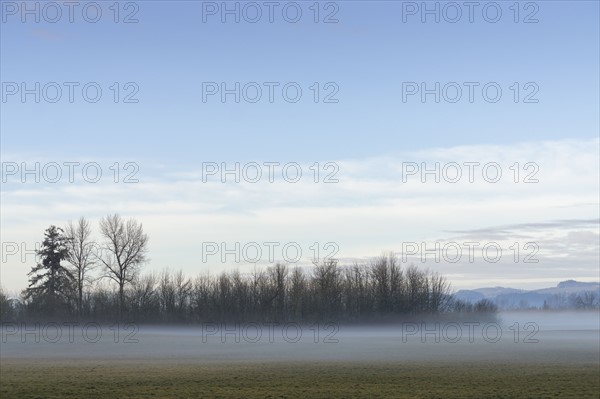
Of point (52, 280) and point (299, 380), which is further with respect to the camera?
point (52, 280)

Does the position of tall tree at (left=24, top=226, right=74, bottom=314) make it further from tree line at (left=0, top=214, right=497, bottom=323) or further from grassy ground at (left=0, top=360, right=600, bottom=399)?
grassy ground at (left=0, top=360, right=600, bottom=399)

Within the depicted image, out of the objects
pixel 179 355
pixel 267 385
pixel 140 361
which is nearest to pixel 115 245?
pixel 179 355

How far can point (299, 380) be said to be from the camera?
121 feet

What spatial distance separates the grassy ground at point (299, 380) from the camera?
104ft

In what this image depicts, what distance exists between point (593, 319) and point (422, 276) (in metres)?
70.7

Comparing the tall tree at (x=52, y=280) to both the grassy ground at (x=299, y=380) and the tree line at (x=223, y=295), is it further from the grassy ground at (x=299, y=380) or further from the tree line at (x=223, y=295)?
the grassy ground at (x=299, y=380)

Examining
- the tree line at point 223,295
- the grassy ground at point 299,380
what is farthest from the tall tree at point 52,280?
the grassy ground at point 299,380

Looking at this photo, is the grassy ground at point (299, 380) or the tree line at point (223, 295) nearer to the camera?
the grassy ground at point (299, 380)

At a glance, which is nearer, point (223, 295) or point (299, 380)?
point (299, 380)

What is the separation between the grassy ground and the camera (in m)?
31.7

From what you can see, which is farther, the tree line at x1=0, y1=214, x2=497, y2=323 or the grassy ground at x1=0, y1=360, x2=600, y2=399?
the tree line at x1=0, y1=214, x2=497, y2=323

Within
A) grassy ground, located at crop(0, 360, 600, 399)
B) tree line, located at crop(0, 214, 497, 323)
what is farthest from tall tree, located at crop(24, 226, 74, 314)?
grassy ground, located at crop(0, 360, 600, 399)

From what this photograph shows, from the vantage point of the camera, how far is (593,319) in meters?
185

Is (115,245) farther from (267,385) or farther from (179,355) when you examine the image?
(267,385)
